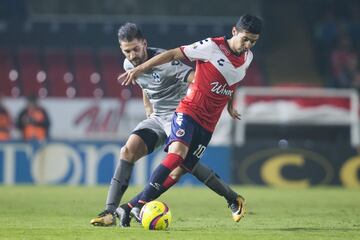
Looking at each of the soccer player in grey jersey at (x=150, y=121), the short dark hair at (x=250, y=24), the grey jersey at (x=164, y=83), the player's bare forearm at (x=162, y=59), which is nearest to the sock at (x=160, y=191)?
the soccer player in grey jersey at (x=150, y=121)

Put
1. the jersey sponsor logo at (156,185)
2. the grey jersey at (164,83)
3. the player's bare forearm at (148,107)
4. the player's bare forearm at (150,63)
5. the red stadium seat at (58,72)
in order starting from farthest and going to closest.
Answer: the red stadium seat at (58,72) → the player's bare forearm at (148,107) → the grey jersey at (164,83) → the jersey sponsor logo at (156,185) → the player's bare forearm at (150,63)

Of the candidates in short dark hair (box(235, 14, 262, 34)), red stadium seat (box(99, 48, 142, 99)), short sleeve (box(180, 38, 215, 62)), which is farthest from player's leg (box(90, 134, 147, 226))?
red stadium seat (box(99, 48, 142, 99))

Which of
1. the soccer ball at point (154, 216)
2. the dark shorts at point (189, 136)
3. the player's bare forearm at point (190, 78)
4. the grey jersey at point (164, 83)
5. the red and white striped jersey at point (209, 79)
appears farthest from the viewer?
the grey jersey at point (164, 83)

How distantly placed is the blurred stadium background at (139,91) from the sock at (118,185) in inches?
334

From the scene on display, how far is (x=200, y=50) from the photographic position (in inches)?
341

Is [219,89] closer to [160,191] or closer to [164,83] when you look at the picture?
[164,83]

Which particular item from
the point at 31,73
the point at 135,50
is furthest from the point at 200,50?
the point at 31,73

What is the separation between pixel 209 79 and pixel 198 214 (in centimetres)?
253

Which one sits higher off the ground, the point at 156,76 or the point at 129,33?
the point at 129,33

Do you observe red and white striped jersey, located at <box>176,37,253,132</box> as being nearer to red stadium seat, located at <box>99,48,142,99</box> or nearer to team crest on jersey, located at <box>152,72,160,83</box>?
team crest on jersey, located at <box>152,72,160,83</box>

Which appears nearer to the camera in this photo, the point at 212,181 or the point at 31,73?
the point at 212,181

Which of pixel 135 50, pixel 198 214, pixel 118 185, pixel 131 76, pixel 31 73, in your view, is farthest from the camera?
pixel 31 73

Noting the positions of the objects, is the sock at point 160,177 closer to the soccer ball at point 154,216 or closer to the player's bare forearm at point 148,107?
the soccer ball at point 154,216

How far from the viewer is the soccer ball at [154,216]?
8.30 metres
